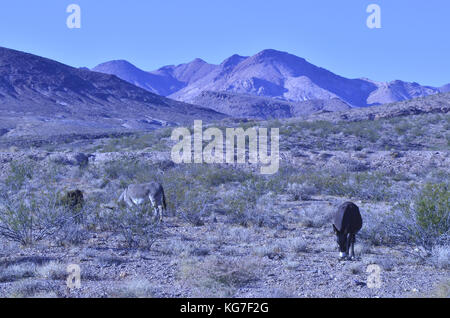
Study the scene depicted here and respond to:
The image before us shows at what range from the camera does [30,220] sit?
28.2 ft

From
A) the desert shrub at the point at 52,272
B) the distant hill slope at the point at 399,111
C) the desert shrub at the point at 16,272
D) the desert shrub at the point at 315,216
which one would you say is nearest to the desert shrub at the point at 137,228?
the desert shrub at the point at 52,272

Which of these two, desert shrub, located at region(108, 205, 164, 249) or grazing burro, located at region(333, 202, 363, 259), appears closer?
grazing burro, located at region(333, 202, 363, 259)

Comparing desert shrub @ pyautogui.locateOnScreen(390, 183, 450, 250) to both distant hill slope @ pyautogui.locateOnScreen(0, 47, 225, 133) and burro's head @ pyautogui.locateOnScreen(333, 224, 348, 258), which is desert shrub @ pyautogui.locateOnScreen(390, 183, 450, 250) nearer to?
burro's head @ pyautogui.locateOnScreen(333, 224, 348, 258)

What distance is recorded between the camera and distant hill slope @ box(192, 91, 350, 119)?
13500 cm

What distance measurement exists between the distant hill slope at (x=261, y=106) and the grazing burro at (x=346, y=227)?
124654 millimetres

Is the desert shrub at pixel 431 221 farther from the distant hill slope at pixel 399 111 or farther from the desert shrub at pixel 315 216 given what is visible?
the distant hill slope at pixel 399 111

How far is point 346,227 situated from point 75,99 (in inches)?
3846

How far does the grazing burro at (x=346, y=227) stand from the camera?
7852 mm

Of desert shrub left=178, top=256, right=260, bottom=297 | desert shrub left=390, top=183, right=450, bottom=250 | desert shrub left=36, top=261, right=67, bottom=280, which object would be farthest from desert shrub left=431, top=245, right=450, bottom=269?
desert shrub left=36, top=261, right=67, bottom=280

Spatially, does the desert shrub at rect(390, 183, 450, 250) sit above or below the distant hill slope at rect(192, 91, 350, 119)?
below

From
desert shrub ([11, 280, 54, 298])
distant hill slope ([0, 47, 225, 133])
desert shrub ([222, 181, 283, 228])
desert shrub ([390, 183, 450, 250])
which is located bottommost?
desert shrub ([11, 280, 54, 298])

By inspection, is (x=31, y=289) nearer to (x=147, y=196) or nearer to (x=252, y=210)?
(x=147, y=196)

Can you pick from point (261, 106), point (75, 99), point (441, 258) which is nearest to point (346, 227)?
point (441, 258)

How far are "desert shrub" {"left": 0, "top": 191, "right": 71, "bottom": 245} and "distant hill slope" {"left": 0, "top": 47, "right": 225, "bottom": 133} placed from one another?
6535cm
